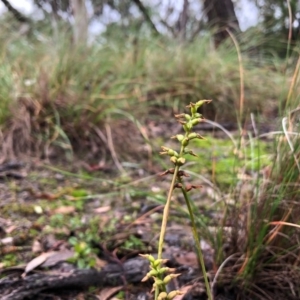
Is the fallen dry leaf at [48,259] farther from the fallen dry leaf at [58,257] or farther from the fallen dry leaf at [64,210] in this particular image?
the fallen dry leaf at [64,210]

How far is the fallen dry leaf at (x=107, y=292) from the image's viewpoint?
1172 millimetres

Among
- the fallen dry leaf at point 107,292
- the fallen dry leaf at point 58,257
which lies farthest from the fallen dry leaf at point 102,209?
the fallen dry leaf at point 107,292

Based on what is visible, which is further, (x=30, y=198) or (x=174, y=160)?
(x=30, y=198)

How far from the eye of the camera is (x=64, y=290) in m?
1.18

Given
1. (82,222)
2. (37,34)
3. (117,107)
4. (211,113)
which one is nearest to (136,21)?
(37,34)

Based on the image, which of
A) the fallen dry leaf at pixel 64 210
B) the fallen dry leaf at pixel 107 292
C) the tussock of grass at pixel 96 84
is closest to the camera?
the fallen dry leaf at pixel 107 292

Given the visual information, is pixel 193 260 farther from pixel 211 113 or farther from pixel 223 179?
pixel 211 113

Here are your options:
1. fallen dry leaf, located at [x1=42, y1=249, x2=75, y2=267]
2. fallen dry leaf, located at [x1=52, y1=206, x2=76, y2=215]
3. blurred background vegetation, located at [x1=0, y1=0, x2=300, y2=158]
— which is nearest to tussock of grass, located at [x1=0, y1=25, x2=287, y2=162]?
blurred background vegetation, located at [x1=0, y1=0, x2=300, y2=158]

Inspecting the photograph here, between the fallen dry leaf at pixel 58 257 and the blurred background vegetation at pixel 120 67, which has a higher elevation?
the blurred background vegetation at pixel 120 67

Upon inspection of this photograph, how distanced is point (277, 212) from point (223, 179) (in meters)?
0.76

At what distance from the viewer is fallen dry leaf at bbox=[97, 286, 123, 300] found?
1.17m

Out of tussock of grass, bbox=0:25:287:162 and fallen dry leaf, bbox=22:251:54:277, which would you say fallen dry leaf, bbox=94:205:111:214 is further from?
tussock of grass, bbox=0:25:287:162

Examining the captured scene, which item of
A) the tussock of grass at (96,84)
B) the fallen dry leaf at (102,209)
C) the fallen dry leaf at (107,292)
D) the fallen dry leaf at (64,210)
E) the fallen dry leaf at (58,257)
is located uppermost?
Answer: the tussock of grass at (96,84)

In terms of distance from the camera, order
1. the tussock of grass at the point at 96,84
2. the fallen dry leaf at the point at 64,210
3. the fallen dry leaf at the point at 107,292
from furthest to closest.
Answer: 1. the tussock of grass at the point at 96,84
2. the fallen dry leaf at the point at 64,210
3. the fallen dry leaf at the point at 107,292
